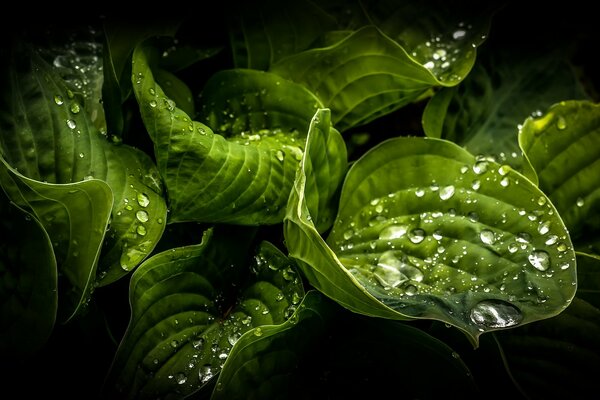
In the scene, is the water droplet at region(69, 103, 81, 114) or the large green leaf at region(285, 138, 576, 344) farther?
the water droplet at region(69, 103, 81, 114)

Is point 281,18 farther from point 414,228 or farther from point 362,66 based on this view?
Result: point 414,228

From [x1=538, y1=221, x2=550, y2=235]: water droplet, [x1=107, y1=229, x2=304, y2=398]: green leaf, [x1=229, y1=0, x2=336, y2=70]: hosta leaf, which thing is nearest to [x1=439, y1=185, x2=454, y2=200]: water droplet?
[x1=538, y1=221, x2=550, y2=235]: water droplet

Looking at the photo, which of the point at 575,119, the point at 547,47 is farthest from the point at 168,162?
the point at 547,47

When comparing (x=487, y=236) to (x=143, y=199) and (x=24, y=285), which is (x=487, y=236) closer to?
(x=143, y=199)

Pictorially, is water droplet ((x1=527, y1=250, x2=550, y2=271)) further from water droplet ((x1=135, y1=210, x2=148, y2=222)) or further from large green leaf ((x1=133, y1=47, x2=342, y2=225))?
water droplet ((x1=135, y1=210, x2=148, y2=222))

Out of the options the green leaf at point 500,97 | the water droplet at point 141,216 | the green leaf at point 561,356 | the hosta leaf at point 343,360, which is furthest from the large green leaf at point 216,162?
the green leaf at point 561,356

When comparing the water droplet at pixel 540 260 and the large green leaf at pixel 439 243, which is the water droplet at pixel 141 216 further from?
the water droplet at pixel 540 260

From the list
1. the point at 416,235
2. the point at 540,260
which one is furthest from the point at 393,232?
the point at 540,260
